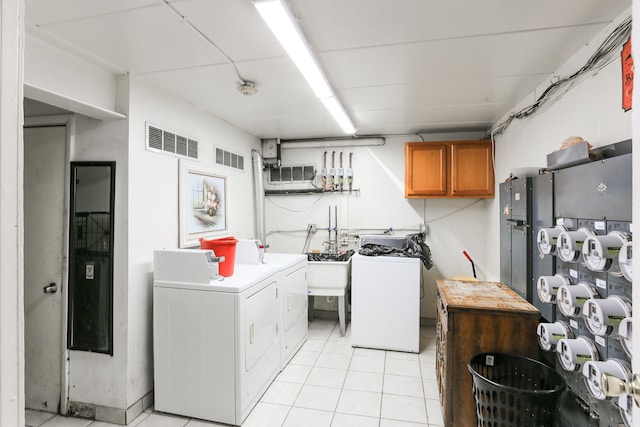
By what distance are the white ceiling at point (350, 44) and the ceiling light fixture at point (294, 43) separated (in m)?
0.07

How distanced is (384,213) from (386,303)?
4.63 ft

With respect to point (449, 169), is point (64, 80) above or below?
above

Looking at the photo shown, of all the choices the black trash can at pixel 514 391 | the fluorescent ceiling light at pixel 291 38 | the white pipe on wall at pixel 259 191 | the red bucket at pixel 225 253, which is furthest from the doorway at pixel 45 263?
the black trash can at pixel 514 391

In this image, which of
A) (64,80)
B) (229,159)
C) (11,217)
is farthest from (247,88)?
(11,217)

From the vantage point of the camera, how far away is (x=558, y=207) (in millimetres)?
1913

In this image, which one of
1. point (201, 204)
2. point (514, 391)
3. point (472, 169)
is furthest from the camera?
point (472, 169)

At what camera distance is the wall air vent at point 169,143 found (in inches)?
105

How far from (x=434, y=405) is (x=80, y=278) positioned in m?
3.00

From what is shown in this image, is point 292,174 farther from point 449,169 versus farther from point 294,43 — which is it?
point 294,43

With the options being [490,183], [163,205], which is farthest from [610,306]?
[163,205]

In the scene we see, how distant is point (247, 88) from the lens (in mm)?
2668

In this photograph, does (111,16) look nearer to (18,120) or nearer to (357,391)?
(18,120)

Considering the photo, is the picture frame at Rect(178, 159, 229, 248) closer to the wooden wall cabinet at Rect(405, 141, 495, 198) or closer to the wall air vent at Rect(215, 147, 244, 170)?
the wall air vent at Rect(215, 147, 244, 170)

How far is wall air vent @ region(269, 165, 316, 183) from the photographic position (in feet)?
15.7
